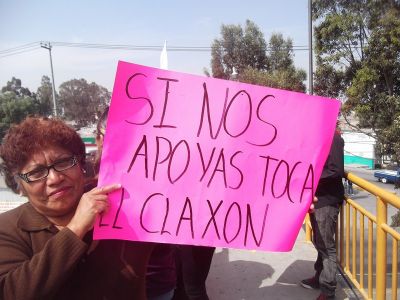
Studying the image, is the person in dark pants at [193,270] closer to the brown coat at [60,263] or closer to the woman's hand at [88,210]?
the brown coat at [60,263]

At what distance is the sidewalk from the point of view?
9.91 ft

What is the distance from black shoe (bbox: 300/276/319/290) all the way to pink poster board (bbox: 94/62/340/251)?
189 centimetres

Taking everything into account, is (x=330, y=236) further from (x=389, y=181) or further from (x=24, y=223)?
(x=389, y=181)

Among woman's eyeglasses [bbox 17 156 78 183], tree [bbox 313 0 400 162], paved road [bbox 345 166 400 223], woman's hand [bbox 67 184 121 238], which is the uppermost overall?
tree [bbox 313 0 400 162]

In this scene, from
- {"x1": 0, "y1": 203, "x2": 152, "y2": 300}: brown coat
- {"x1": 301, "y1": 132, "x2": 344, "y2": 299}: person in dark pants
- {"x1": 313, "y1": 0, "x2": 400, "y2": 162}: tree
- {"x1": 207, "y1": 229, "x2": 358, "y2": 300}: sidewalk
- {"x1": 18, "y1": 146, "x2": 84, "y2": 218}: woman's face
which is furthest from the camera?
{"x1": 313, "y1": 0, "x2": 400, "y2": 162}: tree

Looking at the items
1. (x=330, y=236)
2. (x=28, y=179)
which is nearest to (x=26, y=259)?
(x=28, y=179)

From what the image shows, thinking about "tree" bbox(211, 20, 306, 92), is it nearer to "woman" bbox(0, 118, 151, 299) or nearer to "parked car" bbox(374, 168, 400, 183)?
"parked car" bbox(374, 168, 400, 183)

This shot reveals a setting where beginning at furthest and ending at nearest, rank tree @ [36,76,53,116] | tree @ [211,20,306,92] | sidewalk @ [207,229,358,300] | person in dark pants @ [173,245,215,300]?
tree @ [36,76,53,116] < tree @ [211,20,306,92] < sidewalk @ [207,229,358,300] < person in dark pants @ [173,245,215,300]

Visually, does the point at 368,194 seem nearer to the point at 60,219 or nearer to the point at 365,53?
the point at 365,53

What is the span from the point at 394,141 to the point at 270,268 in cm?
874

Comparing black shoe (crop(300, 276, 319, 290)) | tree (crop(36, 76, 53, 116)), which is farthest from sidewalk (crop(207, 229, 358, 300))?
tree (crop(36, 76, 53, 116))

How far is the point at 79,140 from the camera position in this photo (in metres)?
1.37

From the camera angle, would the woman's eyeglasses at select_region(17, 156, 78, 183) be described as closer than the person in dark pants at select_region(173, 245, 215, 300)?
Yes

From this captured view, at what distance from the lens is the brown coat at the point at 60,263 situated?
1.06m
